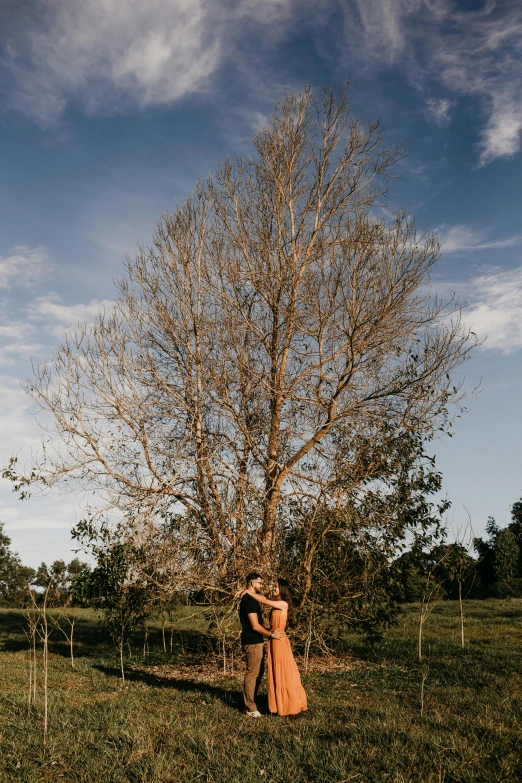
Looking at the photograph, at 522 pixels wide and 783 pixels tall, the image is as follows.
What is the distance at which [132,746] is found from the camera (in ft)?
17.8

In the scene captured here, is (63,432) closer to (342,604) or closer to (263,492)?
(263,492)

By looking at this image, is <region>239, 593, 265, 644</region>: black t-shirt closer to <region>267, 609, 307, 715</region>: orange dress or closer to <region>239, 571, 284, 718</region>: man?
<region>239, 571, 284, 718</region>: man

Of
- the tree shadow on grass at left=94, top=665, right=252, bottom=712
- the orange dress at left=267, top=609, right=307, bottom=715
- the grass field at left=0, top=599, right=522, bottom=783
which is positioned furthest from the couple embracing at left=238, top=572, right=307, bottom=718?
the tree shadow on grass at left=94, top=665, right=252, bottom=712

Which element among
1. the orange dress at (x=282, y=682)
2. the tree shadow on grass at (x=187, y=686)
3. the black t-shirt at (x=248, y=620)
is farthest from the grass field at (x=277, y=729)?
the black t-shirt at (x=248, y=620)

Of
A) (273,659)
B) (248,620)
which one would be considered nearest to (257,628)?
(248,620)

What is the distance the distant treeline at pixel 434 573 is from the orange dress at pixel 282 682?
109 inches

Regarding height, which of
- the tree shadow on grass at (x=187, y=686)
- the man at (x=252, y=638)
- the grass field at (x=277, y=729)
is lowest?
the tree shadow on grass at (x=187, y=686)

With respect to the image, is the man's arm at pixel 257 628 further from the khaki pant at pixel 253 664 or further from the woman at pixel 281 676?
the khaki pant at pixel 253 664

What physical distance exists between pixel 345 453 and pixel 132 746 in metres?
7.41

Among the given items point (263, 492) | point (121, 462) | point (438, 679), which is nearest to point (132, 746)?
point (438, 679)

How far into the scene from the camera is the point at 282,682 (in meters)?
7.02

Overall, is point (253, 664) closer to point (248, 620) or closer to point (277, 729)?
point (248, 620)

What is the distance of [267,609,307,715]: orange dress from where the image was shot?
6961mm

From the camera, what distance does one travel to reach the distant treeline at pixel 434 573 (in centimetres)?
1181
